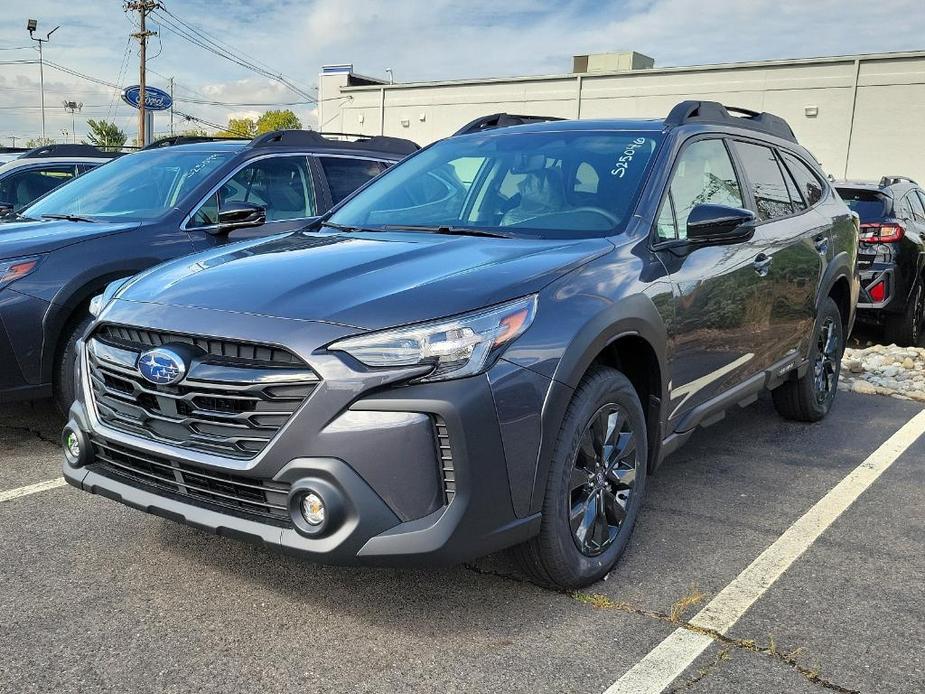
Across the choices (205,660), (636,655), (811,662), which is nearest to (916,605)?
(811,662)

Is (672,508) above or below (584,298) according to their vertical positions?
below

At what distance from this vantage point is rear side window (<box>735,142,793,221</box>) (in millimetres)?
4594

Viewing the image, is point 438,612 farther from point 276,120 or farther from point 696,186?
point 276,120

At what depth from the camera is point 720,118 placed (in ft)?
14.7

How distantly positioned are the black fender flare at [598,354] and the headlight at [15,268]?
3.00 metres

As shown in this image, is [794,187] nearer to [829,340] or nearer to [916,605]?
[829,340]

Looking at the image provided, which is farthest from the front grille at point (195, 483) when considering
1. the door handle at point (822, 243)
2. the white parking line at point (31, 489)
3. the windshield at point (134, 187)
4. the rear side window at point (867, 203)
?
the rear side window at point (867, 203)

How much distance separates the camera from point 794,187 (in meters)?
5.13

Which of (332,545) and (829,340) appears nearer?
(332,545)

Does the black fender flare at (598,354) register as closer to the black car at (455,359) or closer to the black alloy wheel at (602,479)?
the black car at (455,359)

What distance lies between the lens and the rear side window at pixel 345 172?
20.8 feet

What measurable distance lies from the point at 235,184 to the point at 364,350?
3.47 m

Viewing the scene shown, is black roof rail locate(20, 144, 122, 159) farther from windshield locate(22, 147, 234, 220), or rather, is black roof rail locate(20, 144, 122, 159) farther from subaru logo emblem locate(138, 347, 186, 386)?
subaru logo emblem locate(138, 347, 186, 386)

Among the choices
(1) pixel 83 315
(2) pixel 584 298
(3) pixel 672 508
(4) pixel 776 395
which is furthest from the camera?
(4) pixel 776 395
